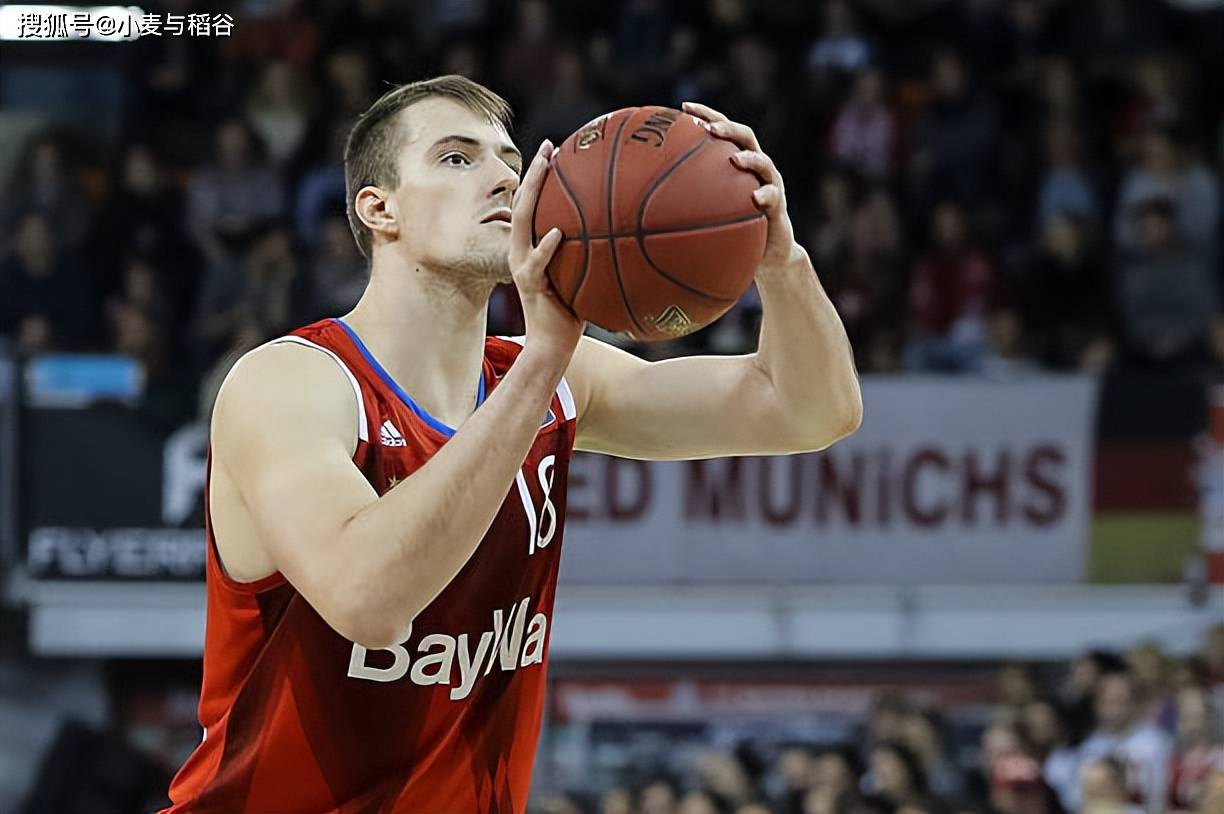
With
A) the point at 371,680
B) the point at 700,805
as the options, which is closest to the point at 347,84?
the point at 700,805

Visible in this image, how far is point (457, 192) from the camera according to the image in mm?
4051

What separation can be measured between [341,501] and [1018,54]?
12138mm

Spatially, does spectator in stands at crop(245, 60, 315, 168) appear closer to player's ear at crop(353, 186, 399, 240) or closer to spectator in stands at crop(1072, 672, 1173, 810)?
spectator in stands at crop(1072, 672, 1173, 810)

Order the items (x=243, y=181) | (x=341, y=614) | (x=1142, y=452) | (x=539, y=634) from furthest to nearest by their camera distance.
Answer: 1. (x=243, y=181)
2. (x=1142, y=452)
3. (x=539, y=634)
4. (x=341, y=614)

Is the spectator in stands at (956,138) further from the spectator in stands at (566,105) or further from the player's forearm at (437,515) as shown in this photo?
the player's forearm at (437,515)

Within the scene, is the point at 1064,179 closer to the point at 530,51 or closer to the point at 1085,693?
the point at 530,51

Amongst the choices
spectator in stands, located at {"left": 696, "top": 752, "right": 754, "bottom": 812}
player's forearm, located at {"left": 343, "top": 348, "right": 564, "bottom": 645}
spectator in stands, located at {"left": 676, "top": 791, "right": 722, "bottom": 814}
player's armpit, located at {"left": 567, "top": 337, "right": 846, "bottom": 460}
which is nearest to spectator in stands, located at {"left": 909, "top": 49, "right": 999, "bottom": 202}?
spectator in stands, located at {"left": 696, "top": 752, "right": 754, "bottom": 812}

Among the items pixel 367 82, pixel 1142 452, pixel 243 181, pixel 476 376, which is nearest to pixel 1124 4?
pixel 1142 452

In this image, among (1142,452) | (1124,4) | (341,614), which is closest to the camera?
(341,614)

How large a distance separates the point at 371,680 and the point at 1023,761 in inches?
263

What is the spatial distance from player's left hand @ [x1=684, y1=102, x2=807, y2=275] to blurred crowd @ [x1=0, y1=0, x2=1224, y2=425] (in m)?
8.12

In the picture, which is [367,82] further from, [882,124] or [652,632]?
[652,632]

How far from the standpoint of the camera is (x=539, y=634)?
167 inches

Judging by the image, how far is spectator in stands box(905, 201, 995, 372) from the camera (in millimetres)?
13336
